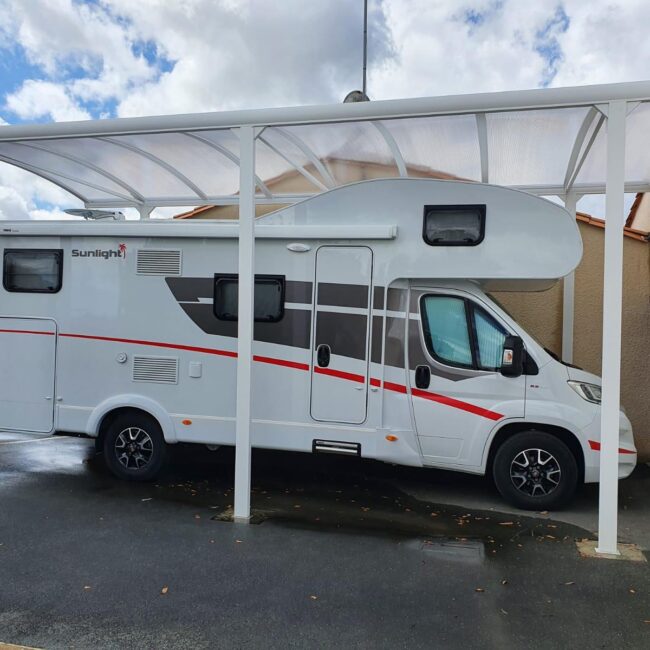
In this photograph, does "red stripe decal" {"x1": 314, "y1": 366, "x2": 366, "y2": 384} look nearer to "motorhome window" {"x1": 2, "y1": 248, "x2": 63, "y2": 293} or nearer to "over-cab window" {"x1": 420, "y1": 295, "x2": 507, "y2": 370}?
"over-cab window" {"x1": 420, "y1": 295, "x2": 507, "y2": 370}

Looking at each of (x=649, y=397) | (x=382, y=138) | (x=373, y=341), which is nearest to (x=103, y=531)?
(x=373, y=341)

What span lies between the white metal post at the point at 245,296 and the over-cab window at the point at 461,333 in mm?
1671

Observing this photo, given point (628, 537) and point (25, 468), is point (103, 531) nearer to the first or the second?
point (25, 468)

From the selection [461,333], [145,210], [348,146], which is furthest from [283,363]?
[145,210]

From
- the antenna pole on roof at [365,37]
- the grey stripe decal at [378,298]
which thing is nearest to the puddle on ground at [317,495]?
the grey stripe decal at [378,298]

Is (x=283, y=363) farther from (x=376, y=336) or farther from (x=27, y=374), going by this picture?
(x=27, y=374)

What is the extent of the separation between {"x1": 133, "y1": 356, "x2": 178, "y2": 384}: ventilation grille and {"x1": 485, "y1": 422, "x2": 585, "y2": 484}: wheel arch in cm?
310

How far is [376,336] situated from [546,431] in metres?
1.73

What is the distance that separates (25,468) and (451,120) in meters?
5.74

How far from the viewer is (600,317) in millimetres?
7473

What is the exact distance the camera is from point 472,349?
5.34 metres

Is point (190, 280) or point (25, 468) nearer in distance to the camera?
point (190, 280)

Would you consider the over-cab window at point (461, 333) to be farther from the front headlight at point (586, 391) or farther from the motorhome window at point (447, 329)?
the front headlight at point (586, 391)

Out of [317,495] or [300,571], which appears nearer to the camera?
[300,571]
